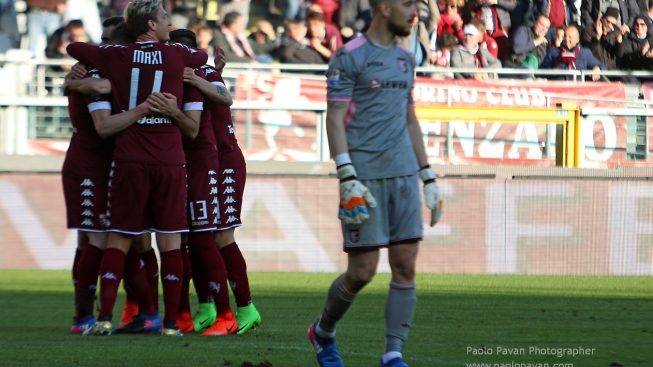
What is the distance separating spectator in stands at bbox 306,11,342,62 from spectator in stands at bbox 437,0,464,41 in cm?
161

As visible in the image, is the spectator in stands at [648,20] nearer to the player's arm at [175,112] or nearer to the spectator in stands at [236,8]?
the spectator in stands at [236,8]

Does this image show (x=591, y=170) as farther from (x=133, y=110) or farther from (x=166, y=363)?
(x=166, y=363)

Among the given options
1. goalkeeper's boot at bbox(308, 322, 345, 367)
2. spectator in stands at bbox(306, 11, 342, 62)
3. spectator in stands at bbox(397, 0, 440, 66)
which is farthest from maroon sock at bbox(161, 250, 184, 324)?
spectator in stands at bbox(397, 0, 440, 66)

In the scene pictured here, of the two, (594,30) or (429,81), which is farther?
(594,30)

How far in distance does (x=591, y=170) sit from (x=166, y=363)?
9.70 metres

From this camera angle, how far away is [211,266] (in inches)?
399

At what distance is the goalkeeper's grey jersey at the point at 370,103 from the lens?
7.64 metres

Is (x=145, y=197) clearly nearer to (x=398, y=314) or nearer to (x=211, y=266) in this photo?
(x=211, y=266)

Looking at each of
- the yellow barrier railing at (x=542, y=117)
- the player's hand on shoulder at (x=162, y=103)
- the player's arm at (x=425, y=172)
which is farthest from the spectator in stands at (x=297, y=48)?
the player's arm at (x=425, y=172)

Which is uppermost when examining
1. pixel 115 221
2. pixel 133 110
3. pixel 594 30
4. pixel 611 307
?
pixel 594 30

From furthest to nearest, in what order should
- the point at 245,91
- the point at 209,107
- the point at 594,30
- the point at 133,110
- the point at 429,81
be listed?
the point at 594,30 → the point at 429,81 → the point at 245,91 → the point at 209,107 → the point at 133,110

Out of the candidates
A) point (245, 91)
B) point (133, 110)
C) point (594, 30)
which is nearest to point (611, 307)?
point (133, 110)

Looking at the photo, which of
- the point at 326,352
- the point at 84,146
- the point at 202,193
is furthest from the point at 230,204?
the point at 326,352

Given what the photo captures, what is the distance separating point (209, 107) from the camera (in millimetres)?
10211
